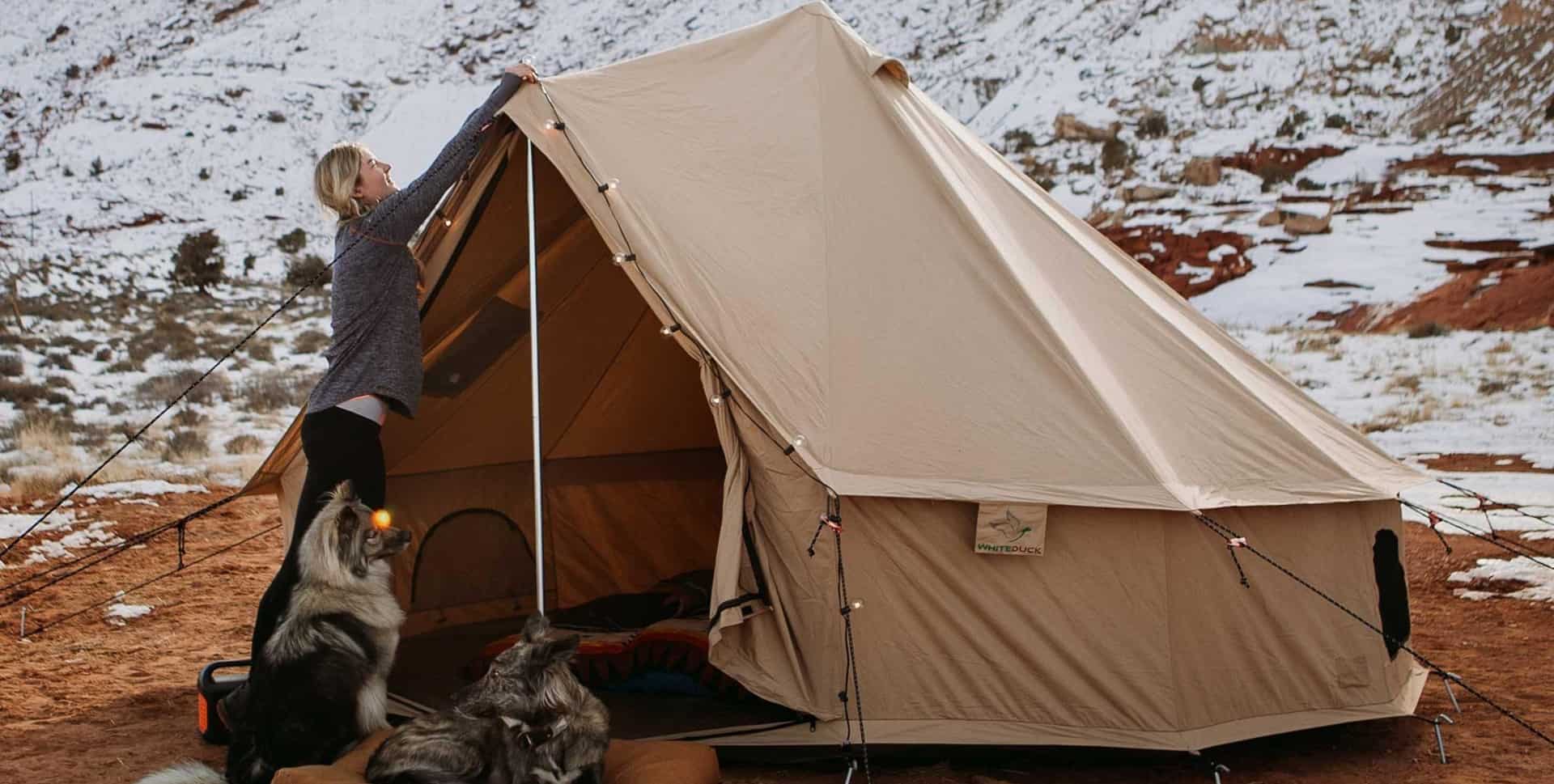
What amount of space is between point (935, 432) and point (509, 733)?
181cm

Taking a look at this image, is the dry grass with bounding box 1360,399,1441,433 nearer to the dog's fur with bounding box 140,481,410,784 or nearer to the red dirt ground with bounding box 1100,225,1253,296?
the red dirt ground with bounding box 1100,225,1253,296

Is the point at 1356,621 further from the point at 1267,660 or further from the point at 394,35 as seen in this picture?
the point at 394,35

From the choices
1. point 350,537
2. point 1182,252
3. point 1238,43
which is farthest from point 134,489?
point 1238,43

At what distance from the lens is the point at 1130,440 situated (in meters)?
4.49

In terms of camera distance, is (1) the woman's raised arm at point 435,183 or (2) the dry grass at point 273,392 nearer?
(1) the woman's raised arm at point 435,183

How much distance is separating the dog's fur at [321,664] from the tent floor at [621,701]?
1.17 metres

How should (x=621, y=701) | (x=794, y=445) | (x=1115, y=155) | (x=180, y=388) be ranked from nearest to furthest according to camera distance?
(x=794, y=445), (x=621, y=701), (x=180, y=388), (x=1115, y=155)

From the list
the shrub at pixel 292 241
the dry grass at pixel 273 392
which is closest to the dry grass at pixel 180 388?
the dry grass at pixel 273 392

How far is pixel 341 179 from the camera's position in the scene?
4.73m

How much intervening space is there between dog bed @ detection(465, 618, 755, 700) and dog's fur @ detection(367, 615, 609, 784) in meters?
1.59

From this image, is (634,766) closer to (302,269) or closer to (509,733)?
(509,733)

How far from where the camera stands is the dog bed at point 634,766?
3.90 metres

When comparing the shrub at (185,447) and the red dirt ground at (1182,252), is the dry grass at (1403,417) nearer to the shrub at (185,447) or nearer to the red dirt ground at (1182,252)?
the red dirt ground at (1182,252)

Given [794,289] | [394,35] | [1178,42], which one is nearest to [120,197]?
[394,35]
